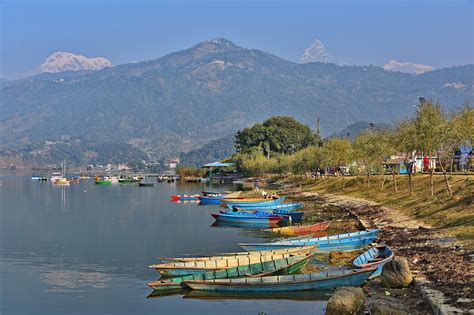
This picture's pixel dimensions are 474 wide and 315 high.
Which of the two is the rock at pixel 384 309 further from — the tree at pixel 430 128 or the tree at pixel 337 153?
the tree at pixel 337 153

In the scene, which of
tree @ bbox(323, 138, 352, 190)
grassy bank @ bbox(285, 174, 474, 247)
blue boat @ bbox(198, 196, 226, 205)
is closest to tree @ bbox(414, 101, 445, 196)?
grassy bank @ bbox(285, 174, 474, 247)

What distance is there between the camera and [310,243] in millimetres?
35219

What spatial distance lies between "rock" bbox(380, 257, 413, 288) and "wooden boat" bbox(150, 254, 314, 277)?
5834mm

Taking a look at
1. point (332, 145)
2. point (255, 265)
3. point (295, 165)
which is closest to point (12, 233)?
point (255, 265)

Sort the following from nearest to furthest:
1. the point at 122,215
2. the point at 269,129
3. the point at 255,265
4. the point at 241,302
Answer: the point at 241,302 → the point at 255,265 → the point at 122,215 → the point at 269,129

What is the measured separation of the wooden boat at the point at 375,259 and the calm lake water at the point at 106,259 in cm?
265

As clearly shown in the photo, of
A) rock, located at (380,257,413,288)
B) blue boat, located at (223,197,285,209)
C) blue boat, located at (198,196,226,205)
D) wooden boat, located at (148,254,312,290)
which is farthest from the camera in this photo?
blue boat, located at (198,196,226,205)

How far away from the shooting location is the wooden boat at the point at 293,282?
2495cm

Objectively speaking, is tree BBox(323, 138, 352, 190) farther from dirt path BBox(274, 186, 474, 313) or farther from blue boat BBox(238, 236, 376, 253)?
blue boat BBox(238, 236, 376, 253)

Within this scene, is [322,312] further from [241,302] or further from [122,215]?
[122,215]

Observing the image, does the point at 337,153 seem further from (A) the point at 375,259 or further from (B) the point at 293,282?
(B) the point at 293,282

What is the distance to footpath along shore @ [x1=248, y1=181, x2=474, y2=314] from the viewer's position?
20156mm

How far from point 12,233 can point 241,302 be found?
3642 cm

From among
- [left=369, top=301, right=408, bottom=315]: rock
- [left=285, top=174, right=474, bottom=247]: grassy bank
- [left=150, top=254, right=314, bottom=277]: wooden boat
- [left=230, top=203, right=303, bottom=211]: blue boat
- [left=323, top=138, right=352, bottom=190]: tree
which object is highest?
[left=323, top=138, right=352, bottom=190]: tree
